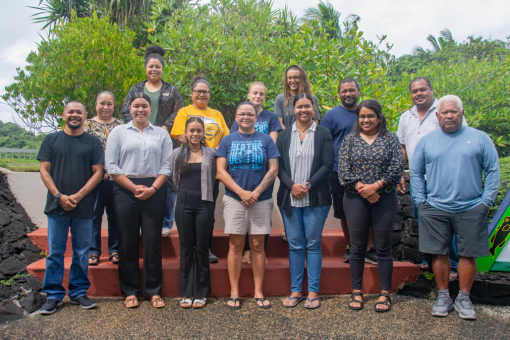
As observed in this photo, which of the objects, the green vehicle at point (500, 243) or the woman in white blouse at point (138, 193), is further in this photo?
the green vehicle at point (500, 243)

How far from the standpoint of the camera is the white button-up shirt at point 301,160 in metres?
3.23

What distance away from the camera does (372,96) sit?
215 inches

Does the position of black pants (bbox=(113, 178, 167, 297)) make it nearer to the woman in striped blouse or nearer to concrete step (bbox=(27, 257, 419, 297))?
concrete step (bbox=(27, 257, 419, 297))

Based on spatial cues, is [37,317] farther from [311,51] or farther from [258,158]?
[311,51]

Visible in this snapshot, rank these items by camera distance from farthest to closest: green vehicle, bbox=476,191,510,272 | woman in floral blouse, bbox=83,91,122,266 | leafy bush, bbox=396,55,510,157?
leafy bush, bbox=396,55,510,157, woman in floral blouse, bbox=83,91,122,266, green vehicle, bbox=476,191,510,272

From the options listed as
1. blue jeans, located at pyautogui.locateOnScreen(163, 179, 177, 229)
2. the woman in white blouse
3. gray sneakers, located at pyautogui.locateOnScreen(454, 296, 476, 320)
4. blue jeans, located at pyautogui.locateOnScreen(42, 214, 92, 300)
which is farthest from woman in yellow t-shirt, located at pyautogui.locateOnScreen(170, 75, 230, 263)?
gray sneakers, located at pyautogui.locateOnScreen(454, 296, 476, 320)

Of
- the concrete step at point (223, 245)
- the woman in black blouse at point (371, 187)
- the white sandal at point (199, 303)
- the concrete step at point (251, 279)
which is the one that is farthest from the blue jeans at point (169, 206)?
the woman in black blouse at point (371, 187)

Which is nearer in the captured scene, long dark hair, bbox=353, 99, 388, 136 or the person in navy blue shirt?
long dark hair, bbox=353, 99, 388, 136

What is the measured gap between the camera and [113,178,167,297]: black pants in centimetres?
315

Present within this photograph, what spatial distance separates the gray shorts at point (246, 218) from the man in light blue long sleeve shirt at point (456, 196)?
1.36m

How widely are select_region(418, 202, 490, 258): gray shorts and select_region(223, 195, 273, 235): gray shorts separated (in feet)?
4.47

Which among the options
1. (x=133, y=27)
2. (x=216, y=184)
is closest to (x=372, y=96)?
(x=216, y=184)

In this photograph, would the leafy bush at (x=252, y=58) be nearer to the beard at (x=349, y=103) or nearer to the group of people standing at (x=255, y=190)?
the beard at (x=349, y=103)

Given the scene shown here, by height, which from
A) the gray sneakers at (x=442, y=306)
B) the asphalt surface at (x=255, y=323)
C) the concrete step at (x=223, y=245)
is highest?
the concrete step at (x=223, y=245)
